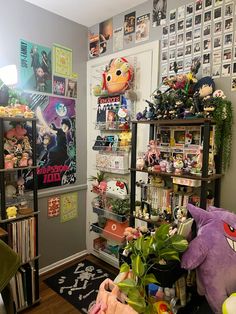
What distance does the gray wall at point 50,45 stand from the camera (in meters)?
1.99

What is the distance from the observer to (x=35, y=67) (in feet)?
7.08

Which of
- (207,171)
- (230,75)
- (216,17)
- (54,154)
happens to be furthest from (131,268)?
(216,17)

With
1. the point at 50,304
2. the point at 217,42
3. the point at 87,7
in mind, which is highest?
the point at 87,7

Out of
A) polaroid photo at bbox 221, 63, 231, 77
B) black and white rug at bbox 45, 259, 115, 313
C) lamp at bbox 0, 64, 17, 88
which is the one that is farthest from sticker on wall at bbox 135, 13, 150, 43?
black and white rug at bbox 45, 259, 115, 313

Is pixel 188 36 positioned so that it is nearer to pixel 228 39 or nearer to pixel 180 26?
pixel 180 26

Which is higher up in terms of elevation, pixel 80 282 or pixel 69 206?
pixel 69 206

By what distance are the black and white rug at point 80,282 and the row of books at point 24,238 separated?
0.48 m

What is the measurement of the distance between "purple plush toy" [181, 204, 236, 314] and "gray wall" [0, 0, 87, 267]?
5.24 ft

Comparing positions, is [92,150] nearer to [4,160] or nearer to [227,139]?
[4,160]

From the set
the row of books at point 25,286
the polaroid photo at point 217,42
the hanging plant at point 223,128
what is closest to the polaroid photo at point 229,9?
the polaroid photo at point 217,42

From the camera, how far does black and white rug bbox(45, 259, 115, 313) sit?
6.49 feet

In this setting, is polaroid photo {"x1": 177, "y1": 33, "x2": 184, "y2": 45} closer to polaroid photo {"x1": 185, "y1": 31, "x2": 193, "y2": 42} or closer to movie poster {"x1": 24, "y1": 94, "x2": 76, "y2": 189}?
polaroid photo {"x1": 185, "y1": 31, "x2": 193, "y2": 42}

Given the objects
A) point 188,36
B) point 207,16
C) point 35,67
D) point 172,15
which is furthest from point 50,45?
point 207,16

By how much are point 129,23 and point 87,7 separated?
401 mm
